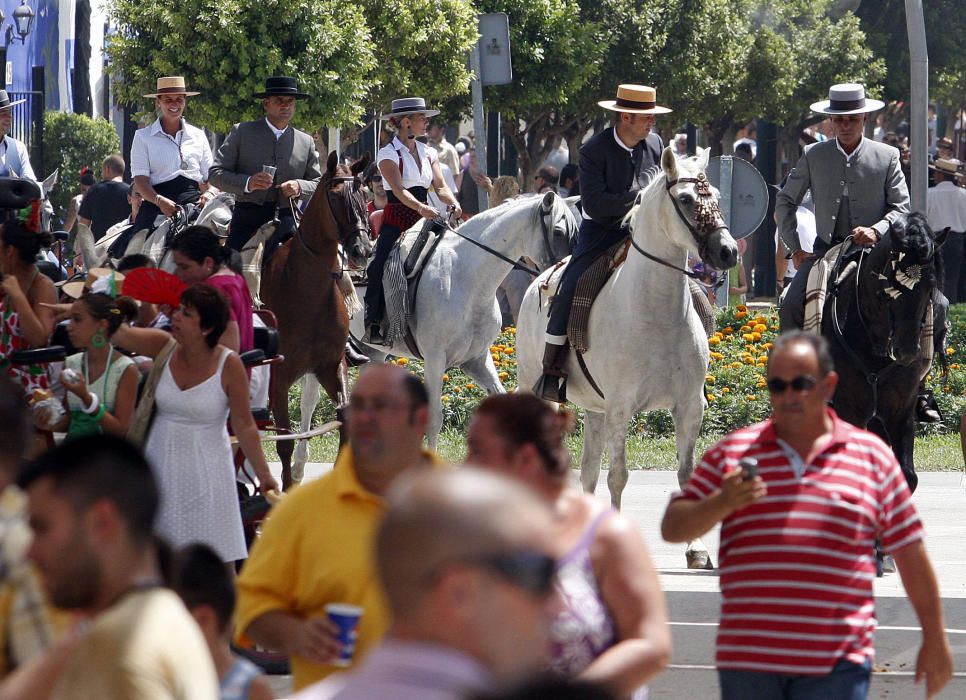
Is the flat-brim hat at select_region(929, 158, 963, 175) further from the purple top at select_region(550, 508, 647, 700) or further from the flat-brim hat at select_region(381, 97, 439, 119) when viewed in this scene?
the purple top at select_region(550, 508, 647, 700)

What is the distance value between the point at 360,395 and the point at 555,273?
776cm

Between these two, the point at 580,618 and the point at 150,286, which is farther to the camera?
the point at 150,286

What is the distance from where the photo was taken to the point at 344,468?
16.3 ft

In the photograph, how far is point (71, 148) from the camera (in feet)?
107

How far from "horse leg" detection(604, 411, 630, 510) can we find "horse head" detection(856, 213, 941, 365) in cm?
163

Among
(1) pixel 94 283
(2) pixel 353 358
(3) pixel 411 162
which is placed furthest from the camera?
(3) pixel 411 162

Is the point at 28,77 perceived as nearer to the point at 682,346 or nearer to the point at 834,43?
the point at 834,43

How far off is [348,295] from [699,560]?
383 cm

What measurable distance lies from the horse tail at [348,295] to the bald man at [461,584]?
1077 centimetres

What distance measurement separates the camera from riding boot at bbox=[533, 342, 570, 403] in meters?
12.1

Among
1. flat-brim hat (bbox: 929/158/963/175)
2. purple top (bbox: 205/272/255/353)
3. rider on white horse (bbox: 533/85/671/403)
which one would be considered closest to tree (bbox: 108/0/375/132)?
flat-brim hat (bbox: 929/158/963/175)

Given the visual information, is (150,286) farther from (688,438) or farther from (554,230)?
(554,230)

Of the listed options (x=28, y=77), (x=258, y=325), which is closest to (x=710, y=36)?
(x=28, y=77)

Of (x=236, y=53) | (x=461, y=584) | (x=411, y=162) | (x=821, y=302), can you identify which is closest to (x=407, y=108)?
(x=411, y=162)
